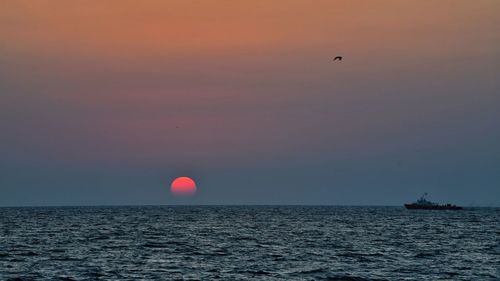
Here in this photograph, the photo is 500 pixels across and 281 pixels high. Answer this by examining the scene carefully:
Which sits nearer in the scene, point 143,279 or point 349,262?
point 143,279

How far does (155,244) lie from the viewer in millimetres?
89688

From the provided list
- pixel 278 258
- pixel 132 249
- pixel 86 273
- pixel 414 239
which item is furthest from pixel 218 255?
pixel 414 239

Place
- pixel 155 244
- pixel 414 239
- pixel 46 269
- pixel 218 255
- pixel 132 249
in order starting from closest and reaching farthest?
1. pixel 46 269
2. pixel 218 255
3. pixel 132 249
4. pixel 155 244
5. pixel 414 239

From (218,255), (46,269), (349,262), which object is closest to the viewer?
(46,269)

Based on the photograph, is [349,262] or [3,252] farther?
[3,252]

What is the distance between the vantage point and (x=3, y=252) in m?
75.8

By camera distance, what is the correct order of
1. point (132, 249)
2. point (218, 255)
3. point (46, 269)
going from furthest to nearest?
point (132, 249)
point (218, 255)
point (46, 269)

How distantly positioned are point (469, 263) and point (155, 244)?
40.1 meters

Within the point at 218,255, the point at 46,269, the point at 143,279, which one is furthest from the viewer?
the point at 218,255

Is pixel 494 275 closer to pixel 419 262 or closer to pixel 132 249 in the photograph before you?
pixel 419 262

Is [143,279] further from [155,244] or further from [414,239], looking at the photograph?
[414,239]

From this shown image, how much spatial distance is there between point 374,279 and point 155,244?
39.8 meters

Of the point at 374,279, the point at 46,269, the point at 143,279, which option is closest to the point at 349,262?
the point at 374,279

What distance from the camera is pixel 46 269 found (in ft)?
200
